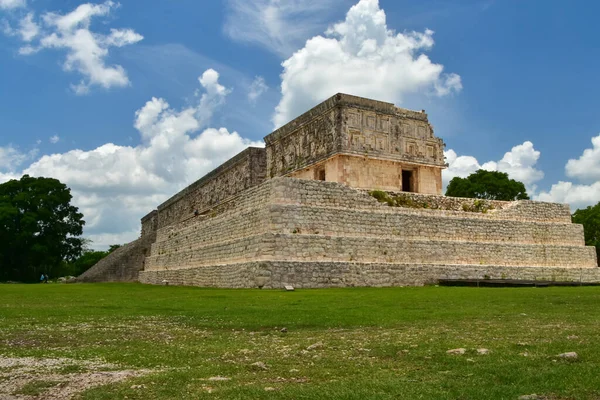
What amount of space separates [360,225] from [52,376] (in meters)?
18.2

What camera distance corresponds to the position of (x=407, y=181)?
103 ft

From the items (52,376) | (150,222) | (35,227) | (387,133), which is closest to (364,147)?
(387,133)

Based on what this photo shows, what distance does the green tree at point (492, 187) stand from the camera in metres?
56.0

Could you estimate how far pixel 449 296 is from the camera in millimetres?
16219

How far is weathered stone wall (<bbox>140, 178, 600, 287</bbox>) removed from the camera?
21859 millimetres

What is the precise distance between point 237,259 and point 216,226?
13.5ft

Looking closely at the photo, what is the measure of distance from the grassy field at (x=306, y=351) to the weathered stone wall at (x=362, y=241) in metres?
7.64

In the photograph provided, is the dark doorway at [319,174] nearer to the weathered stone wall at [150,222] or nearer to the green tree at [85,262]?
the weathered stone wall at [150,222]

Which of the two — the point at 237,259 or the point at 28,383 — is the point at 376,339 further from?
the point at 237,259

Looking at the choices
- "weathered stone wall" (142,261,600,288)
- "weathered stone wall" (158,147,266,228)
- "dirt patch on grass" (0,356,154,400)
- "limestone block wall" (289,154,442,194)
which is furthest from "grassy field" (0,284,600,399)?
"weathered stone wall" (158,147,266,228)

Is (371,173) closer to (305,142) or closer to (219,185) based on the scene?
(305,142)

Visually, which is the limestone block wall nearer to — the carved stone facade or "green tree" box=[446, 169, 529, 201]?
the carved stone facade

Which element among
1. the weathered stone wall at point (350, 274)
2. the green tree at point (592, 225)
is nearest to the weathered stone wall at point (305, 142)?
the weathered stone wall at point (350, 274)

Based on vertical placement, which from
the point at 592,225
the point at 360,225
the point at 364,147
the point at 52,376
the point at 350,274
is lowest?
the point at 52,376
